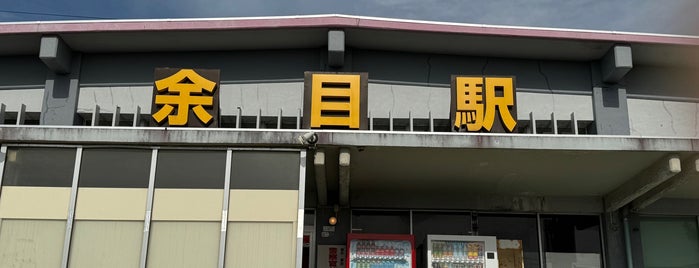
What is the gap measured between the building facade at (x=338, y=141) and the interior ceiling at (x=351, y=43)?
0.04 m

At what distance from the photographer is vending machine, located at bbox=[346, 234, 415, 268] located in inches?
363

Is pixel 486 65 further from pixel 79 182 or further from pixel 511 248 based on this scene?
pixel 79 182

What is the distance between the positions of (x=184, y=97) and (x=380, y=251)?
12.6 ft

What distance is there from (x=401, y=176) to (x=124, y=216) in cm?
411

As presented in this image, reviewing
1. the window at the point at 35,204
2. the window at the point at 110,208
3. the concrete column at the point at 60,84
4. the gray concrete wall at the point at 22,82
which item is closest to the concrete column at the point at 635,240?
the window at the point at 110,208

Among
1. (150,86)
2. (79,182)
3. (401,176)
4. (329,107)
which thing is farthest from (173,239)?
(150,86)

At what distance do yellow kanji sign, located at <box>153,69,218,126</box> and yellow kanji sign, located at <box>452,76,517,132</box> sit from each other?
3890mm

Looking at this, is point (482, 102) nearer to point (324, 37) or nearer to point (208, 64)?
point (324, 37)

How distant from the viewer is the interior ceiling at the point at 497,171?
8.26 meters

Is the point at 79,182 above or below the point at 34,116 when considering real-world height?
below

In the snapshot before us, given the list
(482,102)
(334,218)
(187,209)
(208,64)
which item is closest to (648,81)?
(482,102)

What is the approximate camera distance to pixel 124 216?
7.64 metres

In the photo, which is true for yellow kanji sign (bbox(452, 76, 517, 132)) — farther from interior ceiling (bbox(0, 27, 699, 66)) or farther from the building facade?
interior ceiling (bbox(0, 27, 699, 66))

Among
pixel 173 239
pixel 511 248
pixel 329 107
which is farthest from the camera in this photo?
pixel 511 248
